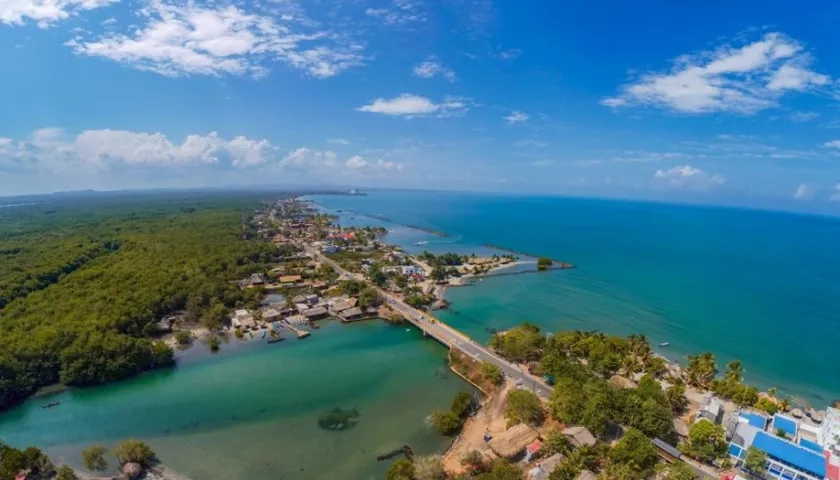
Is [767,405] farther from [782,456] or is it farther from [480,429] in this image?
[480,429]

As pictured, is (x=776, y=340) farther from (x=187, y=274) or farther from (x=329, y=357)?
(x=187, y=274)

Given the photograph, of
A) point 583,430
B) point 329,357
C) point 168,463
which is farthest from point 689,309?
point 168,463

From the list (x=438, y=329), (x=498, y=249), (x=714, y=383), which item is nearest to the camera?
(x=714, y=383)

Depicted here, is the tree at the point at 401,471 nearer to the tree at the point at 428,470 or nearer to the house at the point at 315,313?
the tree at the point at 428,470

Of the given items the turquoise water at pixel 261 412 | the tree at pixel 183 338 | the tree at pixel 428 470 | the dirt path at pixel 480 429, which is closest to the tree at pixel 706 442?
the dirt path at pixel 480 429

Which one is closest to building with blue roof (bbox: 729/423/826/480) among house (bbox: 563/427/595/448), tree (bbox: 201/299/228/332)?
house (bbox: 563/427/595/448)

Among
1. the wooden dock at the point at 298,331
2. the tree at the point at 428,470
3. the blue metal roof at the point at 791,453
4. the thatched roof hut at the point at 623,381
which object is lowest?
the wooden dock at the point at 298,331
